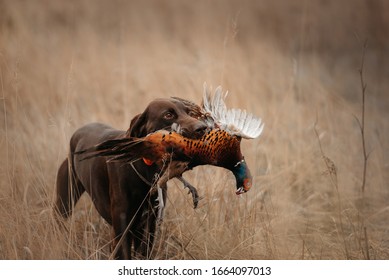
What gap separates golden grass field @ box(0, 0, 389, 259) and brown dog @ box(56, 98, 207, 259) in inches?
8.9

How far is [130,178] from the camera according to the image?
3170 millimetres

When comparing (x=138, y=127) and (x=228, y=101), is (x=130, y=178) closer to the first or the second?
(x=138, y=127)

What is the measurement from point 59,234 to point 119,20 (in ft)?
9.92

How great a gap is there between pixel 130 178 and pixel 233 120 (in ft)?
1.68

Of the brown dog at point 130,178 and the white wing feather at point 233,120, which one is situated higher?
the white wing feather at point 233,120

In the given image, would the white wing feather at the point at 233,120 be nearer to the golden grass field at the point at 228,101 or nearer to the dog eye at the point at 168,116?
the dog eye at the point at 168,116

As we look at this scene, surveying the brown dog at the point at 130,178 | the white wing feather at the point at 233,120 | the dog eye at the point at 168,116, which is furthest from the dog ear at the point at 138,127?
the white wing feather at the point at 233,120

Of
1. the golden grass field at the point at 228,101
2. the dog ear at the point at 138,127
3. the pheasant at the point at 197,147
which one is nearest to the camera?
the pheasant at the point at 197,147

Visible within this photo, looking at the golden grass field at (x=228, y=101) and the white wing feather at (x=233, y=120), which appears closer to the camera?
the white wing feather at (x=233, y=120)

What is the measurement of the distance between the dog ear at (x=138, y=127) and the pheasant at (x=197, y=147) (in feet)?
0.23

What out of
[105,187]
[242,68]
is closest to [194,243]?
[105,187]

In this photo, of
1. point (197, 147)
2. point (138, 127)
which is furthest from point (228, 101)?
point (197, 147)

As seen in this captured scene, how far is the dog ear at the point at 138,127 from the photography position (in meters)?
3.11

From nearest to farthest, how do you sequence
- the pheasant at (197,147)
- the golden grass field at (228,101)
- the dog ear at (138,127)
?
1. the pheasant at (197,147)
2. the dog ear at (138,127)
3. the golden grass field at (228,101)
